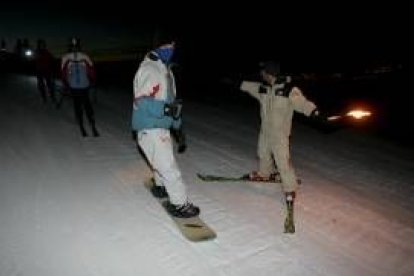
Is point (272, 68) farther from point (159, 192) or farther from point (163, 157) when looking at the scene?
point (159, 192)

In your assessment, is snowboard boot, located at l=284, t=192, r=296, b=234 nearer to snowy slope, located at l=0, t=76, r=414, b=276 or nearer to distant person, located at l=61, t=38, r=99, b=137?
snowy slope, located at l=0, t=76, r=414, b=276

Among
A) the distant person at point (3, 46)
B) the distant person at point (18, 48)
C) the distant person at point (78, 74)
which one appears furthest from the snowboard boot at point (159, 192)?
the distant person at point (3, 46)

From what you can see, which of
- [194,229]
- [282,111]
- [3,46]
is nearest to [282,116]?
[282,111]

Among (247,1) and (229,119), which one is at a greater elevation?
(247,1)

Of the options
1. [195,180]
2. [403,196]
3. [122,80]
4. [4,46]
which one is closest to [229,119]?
[195,180]

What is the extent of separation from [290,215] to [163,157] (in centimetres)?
177

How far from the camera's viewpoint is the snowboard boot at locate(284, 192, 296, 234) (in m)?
5.99

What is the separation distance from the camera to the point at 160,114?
235 inches

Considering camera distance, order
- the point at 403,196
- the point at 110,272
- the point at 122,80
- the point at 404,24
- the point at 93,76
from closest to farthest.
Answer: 1. the point at 110,272
2. the point at 403,196
3. the point at 93,76
4. the point at 122,80
5. the point at 404,24

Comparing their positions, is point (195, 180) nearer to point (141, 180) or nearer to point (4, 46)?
point (141, 180)

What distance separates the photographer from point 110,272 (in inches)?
199

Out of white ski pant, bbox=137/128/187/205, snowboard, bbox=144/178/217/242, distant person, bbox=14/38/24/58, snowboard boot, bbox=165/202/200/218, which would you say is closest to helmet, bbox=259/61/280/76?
white ski pant, bbox=137/128/187/205

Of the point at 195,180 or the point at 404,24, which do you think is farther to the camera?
the point at 404,24

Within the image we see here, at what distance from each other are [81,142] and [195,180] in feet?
10.3
